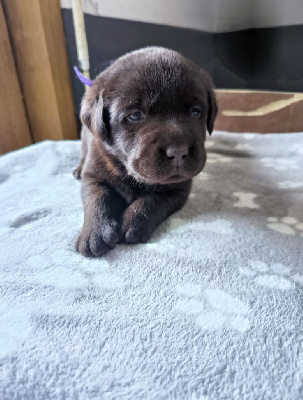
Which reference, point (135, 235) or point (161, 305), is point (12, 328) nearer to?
point (161, 305)

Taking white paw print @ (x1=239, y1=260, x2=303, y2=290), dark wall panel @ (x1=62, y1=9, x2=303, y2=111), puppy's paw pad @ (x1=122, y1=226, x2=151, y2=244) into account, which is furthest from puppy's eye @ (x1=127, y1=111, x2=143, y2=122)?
dark wall panel @ (x1=62, y1=9, x2=303, y2=111)

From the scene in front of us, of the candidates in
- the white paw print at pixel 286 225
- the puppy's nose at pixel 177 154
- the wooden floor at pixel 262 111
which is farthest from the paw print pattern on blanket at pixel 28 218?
the wooden floor at pixel 262 111

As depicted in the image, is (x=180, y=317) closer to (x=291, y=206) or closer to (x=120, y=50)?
(x=291, y=206)

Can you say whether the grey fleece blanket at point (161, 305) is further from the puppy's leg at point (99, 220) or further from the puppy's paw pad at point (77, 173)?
the puppy's paw pad at point (77, 173)

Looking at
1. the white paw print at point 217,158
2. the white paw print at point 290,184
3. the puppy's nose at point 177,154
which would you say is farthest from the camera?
the white paw print at point 217,158

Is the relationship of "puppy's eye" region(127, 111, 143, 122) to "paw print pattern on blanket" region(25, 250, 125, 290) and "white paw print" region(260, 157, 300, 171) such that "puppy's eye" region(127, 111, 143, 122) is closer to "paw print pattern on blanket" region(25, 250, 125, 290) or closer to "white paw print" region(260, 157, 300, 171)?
"paw print pattern on blanket" region(25, 250, 125, 290)

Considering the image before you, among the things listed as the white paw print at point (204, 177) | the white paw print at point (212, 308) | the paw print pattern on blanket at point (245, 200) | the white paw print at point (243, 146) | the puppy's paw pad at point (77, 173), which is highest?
the white paw print at point (212, 308)
